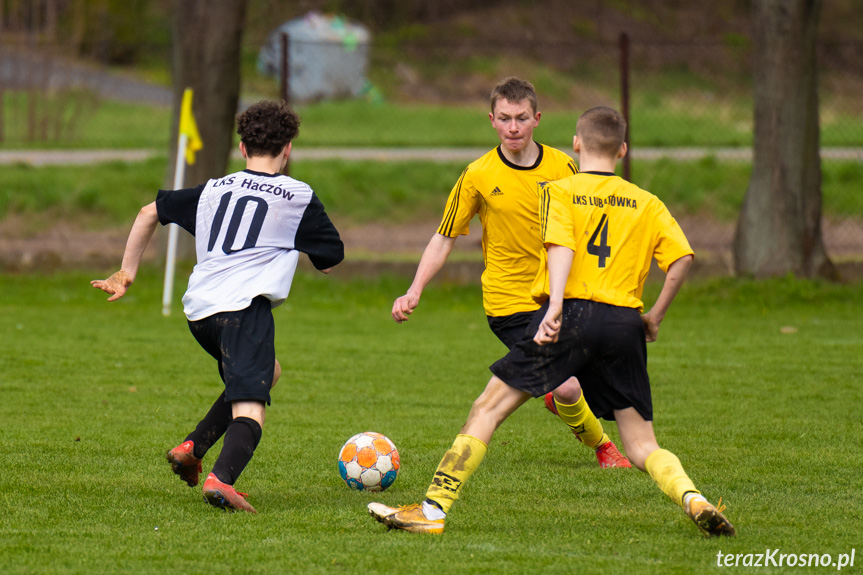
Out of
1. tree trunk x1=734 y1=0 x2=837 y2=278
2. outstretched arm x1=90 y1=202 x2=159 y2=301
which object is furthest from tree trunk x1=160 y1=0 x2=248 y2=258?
outstretched arm x1=90 y1=202 x2=159 y2=301

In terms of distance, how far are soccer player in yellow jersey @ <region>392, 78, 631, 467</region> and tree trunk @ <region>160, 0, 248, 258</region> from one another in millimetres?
8614

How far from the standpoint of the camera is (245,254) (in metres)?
4.51

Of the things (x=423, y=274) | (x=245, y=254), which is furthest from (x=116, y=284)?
(x=423, y=274)

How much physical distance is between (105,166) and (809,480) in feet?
50.2

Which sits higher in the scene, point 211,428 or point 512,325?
point 512,325

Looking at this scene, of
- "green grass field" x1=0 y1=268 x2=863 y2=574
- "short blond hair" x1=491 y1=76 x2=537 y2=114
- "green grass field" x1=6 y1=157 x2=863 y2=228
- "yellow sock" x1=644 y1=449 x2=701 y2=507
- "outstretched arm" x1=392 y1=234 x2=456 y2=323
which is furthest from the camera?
"green grass field" x1=6 y1=157 x2=863 y2=228

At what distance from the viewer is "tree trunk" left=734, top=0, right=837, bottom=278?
12.1m

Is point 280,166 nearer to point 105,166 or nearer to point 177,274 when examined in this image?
point 177,274

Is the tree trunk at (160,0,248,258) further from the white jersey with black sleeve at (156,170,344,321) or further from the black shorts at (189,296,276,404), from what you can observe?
the black shorts at (189,296,276,404)

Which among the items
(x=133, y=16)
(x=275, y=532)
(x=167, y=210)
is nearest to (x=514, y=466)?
(x=275, y=532)

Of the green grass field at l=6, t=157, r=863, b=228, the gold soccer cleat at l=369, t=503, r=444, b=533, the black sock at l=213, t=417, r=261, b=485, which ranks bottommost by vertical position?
the green grass field at l=6, t=157, r=863, b=228

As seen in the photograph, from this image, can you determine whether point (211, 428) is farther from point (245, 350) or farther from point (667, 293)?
point (667, 293)

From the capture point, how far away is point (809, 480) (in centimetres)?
500

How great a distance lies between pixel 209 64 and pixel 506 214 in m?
9.02
